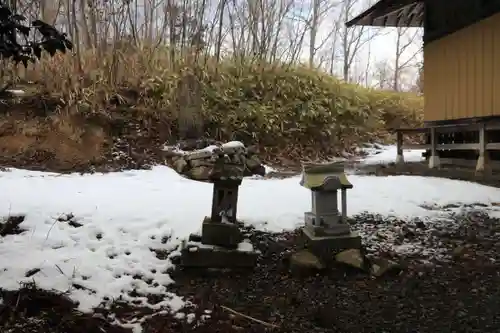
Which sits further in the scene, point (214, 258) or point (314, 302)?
point (214, 258)

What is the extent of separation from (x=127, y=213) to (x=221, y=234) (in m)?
1.31

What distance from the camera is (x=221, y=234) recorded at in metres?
3.78

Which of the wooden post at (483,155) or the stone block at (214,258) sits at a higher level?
the wooden post at (483,155)

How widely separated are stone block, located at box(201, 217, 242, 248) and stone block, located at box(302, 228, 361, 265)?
0.64 metres

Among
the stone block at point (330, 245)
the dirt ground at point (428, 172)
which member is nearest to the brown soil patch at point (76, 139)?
the dirt ground at point (428, 172)

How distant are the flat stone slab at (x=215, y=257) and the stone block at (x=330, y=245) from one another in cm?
50

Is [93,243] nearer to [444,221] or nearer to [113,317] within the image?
[113,317]

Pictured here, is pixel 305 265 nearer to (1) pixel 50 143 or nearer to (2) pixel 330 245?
(2) pixel 330 245

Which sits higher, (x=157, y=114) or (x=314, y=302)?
(x=157, y=114)

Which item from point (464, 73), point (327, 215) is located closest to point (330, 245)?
point (327, 215)

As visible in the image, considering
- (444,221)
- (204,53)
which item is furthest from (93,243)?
(204,53)

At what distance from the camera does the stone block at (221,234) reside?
149 inches

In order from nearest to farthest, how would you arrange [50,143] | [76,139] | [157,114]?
[50,143], [76,139], [157,114]

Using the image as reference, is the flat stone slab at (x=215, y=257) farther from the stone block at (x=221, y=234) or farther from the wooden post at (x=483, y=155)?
the wooden post at (x=483, y=155)
